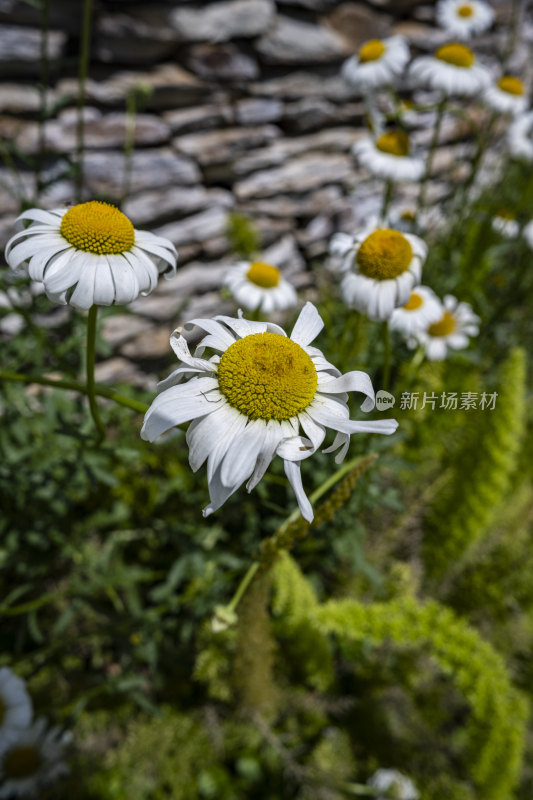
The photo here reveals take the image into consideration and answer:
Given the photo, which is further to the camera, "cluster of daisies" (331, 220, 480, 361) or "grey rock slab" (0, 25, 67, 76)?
"grey rock slab" (0, 25, 67, 76)

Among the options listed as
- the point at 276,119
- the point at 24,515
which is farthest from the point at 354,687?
the point at 276,119

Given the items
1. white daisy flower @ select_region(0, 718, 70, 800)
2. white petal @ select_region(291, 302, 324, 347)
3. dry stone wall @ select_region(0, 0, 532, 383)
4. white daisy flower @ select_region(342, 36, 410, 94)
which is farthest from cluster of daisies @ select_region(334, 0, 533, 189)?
white daisy flower @ select_region(0, 718, 70, 800)

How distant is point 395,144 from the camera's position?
1.56 m

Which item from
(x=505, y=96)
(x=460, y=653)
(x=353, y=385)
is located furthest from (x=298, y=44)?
(x=460, y=653)

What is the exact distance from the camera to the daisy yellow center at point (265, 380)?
0.61 meters

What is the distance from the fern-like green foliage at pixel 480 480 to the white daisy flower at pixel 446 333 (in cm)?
24

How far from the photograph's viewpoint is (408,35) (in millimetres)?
2260

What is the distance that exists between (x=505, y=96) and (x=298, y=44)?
0.77m

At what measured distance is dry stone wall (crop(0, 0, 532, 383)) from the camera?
5.11 feet

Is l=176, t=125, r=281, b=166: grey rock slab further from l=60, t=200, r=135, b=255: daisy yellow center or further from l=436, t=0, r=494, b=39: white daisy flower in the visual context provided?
l=60, t=200, r=135, b=255: daisy yellow center

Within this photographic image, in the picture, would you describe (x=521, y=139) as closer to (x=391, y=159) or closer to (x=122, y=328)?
(x=391, y=159)

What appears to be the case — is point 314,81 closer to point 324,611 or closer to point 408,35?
point 408,35

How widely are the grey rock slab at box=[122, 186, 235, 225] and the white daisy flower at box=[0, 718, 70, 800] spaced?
4.78 ft

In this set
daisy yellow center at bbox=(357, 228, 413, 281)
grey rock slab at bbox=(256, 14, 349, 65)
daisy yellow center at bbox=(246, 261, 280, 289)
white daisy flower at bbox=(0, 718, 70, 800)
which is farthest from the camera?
grey rock slab at bbox=(256, 14, 349, 65)
